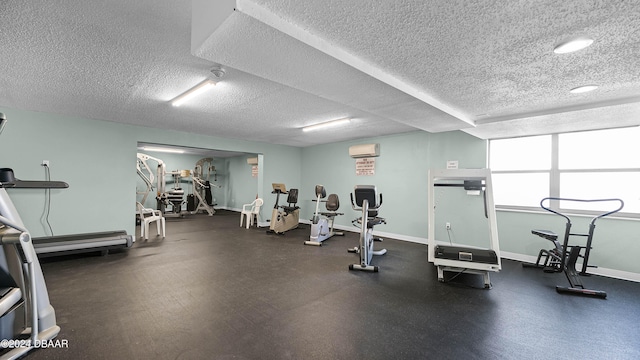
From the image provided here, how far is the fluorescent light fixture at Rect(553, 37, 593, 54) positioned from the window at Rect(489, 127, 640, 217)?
2.96 m

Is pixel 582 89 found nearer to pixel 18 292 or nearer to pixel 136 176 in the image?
pixel 18 292

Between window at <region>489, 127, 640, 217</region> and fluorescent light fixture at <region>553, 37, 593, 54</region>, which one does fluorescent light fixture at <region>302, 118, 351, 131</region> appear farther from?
fluorescent light fixture at <region>553, 37, 593, 54</region>

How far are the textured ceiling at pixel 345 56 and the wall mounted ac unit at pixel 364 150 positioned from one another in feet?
7.31

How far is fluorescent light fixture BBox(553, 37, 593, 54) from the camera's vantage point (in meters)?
1.62

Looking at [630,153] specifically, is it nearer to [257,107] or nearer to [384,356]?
[384,356]

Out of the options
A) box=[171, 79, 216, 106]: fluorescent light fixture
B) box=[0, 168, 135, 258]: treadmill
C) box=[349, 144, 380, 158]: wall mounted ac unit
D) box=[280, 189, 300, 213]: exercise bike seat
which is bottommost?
box=[0, 168, 135, 258]: treadmill

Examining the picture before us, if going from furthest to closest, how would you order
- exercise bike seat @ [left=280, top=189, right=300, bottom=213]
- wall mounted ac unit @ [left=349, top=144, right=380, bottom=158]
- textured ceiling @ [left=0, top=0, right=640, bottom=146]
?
1. exercise bike seat @ [left=280, top=189, right=300, bottom=213]
2. wall mounted ac unit @ [left=349, top=144, right=380, bottom=158]
3. textured ceiling @ [left=0, top=0, right=640, bottom=146]

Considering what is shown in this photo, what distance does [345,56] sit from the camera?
1.83m

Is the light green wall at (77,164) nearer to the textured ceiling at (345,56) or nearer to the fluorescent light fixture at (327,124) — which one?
the textured ceiling at (345,56)

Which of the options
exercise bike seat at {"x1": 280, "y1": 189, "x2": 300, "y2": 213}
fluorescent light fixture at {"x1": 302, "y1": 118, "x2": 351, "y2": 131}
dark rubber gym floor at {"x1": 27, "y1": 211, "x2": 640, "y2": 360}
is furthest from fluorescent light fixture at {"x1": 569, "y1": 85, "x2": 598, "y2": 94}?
exercise bike seat at {"x1": 280, "y1": 189, "x2": 300, "y2": 213}

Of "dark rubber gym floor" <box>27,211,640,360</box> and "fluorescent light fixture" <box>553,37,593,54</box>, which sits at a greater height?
"fluorescent light fixture" <box>553,37,593,54</box>

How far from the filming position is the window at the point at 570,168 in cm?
339

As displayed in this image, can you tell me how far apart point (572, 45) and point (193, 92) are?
11.8ft

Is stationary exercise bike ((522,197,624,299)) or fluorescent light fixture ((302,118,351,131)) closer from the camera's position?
stationary exercise bike ((522,197,624,299))
